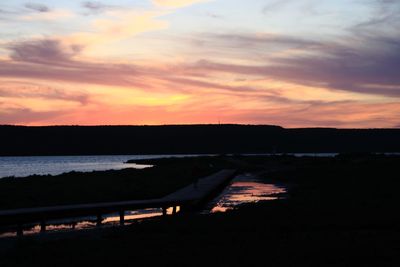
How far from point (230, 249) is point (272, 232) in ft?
9.76

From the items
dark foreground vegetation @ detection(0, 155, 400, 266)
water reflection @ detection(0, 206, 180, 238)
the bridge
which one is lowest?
water reflection @ detection(0, 206, 180, 238)

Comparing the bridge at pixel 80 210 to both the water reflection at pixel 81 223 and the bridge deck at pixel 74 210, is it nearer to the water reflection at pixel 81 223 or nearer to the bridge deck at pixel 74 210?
the bridge deck at pixel 74 210

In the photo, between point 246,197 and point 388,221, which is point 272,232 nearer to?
point 388,221

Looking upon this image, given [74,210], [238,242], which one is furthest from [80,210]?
[238,242]

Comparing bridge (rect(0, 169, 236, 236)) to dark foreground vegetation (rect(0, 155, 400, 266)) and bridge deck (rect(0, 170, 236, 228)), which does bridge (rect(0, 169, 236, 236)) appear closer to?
bridge deck (rect(0, 170, 236, 228))

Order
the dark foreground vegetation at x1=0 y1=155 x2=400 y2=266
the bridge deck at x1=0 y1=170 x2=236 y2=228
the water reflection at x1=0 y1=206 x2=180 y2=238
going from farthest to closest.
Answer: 1. the water reflection at x1=0 y1=206 x2=180 y2=238
2. the bridge deck at x1=0 y1=170 x2=236 y2=228
3. the dark foreground vegetation at x1=0 y1=155 x2=400 y2=266

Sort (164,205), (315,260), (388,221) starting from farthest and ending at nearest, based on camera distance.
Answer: (164,205)
(388,221)
(315,260)

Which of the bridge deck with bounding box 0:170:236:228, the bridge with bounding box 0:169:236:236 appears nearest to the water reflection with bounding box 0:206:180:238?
the bridge with bounding box 0:169:236:236

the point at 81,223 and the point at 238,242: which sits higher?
the point at 238,242

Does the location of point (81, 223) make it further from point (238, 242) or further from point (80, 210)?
point (238, 242)

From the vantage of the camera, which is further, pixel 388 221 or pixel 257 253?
pixel 388 221

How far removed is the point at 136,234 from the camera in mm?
16625

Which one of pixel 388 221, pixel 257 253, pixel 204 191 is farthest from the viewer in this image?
pixel 204 191

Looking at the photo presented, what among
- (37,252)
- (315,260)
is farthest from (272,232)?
(37,252)
